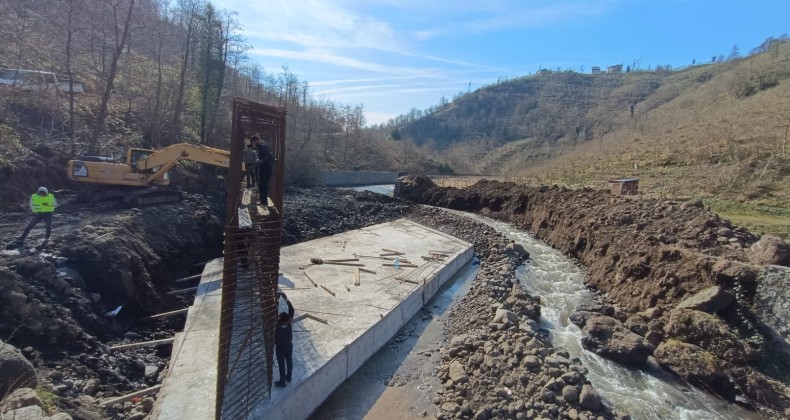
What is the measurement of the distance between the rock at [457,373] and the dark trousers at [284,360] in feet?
10.9

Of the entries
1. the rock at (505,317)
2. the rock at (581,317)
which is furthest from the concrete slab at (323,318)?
the rock at (581,317)

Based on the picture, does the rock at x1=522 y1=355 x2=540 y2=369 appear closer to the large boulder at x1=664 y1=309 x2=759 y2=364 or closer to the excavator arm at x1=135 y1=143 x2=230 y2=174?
the large boulder at x1=664 y1=309 x2=759 y2=364

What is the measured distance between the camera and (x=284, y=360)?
671 centimetres

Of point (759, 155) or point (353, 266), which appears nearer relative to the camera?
point (353, 266)

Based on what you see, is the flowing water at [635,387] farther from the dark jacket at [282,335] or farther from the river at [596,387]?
the dark jacket at [282,335]

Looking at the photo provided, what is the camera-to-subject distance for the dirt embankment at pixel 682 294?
867 cm

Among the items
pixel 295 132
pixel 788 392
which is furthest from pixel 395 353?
pixel 295 132

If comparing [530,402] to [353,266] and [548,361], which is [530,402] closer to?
[548,361]

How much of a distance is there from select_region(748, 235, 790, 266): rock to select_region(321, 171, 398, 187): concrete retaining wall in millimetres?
35473

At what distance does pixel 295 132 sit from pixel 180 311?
3583 centimetres

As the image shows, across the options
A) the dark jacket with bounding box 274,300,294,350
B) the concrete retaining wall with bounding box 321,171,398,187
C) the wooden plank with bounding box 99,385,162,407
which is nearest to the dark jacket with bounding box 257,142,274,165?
the dark jacket with bounding box 274,300,294,350

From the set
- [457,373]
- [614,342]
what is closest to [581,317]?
[614,342]

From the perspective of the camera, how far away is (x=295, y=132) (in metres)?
43.6

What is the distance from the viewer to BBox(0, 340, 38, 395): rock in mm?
5266
